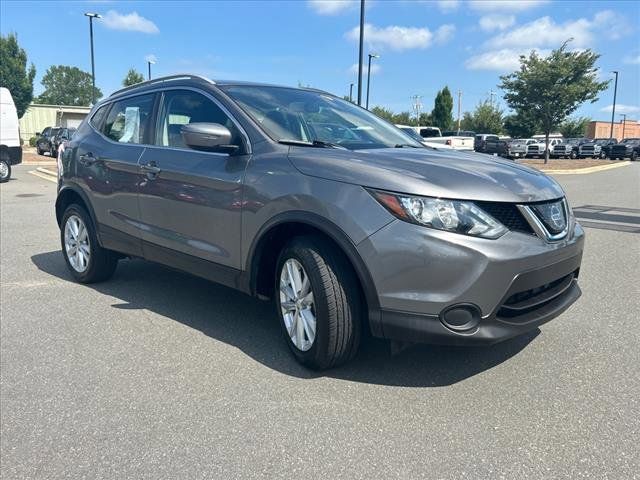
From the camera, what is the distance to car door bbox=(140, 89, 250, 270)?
3568 mm

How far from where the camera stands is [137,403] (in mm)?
2992

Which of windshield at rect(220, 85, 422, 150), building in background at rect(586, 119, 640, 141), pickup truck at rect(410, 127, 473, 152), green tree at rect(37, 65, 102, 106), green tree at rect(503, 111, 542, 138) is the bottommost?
windshield at rect(220, 85, 422, 150)

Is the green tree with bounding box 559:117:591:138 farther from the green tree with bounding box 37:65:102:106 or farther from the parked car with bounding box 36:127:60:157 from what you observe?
the green tree with bounding box 37:65:102:106

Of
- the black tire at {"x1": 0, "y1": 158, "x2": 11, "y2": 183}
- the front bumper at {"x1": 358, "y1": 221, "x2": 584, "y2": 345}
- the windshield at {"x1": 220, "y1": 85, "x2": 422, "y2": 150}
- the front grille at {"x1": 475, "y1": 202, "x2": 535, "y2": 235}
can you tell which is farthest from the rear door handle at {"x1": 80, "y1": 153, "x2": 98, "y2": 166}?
the black tire at {"x1": 0, "y1": 158, "x2": 11, "y2": 183}

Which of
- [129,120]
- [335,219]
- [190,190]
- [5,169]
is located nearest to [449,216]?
[335,219]

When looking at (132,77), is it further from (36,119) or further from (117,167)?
(117,167)

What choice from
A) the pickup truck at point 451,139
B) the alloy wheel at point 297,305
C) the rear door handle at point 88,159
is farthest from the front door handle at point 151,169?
the pickup truck at point 451,139

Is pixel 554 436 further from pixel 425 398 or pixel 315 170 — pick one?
pixel 315 170

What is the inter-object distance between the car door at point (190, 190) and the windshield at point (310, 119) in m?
0.22

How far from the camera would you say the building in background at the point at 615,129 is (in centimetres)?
8256

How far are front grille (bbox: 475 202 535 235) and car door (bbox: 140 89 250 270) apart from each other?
153 cm

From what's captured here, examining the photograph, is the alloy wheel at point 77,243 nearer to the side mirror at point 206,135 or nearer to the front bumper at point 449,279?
the side mirror at point 206,135

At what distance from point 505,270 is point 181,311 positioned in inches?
107

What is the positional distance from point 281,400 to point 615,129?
98723 mm
